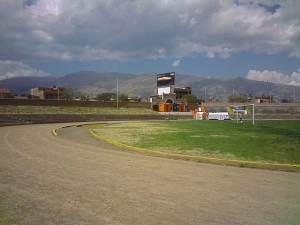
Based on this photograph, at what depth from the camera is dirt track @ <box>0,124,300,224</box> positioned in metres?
5.76

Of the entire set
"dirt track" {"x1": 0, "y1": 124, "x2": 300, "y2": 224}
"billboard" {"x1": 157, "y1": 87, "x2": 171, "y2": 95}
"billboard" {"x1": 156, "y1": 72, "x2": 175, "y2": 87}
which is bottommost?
"dirt track" {"x1": 0, "y1": 124, "x2": 300, "y2": 224}

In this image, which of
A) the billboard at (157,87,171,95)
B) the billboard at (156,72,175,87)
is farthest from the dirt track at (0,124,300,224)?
the billboard at (157,87,171,95)

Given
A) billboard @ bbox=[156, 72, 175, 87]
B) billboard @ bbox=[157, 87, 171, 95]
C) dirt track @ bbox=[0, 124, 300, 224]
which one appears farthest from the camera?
billboard @ bbox=[157, 87, 171, 95]

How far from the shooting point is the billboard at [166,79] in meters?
115

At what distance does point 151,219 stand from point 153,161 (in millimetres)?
6895

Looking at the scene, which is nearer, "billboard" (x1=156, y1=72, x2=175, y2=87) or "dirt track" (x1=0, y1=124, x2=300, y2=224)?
"dirt track" (x1=0, y1=124, x2=300, y2=224)

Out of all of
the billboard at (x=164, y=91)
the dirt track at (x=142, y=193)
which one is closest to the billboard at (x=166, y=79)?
the billboard at (x=164, y=91)

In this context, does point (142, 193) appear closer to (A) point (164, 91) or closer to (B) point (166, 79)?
(B) point (166, 79)

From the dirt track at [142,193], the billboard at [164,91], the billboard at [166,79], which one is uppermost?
the billboard at [166,79]

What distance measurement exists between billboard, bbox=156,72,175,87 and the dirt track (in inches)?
4110

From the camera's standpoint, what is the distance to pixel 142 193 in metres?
7.38

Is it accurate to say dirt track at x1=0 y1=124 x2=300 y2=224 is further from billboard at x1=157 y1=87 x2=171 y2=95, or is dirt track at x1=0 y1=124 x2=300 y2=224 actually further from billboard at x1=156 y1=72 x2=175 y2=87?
billboard at x1=157 y1=87 x2=171 y2=95

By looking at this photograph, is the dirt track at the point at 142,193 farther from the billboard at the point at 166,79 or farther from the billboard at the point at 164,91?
the billboard at the point at 164,91

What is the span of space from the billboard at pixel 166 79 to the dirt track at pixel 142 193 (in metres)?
104
